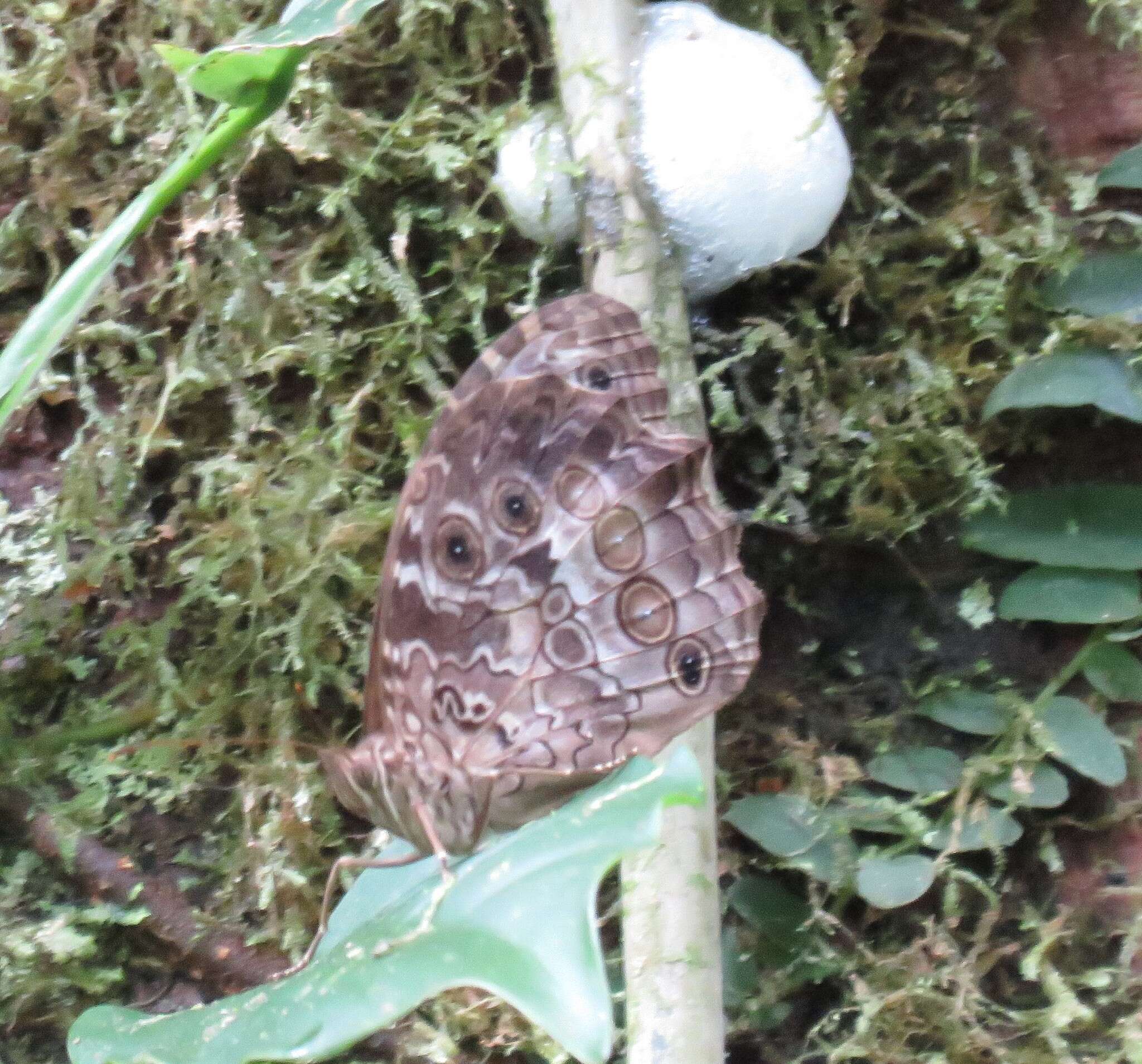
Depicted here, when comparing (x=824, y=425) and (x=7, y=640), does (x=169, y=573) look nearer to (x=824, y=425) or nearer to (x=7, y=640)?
(x=7, y=640)

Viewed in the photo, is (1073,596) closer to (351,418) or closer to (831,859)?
(831,859)

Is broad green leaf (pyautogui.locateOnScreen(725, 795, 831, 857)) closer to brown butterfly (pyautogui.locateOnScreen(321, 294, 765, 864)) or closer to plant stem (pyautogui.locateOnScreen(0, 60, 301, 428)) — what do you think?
brown butterfly (pyautogui.locateOnScreen(321, 294, 765, 864))

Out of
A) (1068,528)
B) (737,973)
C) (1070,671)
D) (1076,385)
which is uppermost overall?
(1076,385)

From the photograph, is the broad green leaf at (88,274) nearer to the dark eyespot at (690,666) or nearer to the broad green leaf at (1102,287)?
the dark eyespot at (690,666)

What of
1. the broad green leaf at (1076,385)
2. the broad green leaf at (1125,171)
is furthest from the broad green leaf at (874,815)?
the broad green leaf at (1125,171)

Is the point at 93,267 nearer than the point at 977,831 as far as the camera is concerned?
Yes

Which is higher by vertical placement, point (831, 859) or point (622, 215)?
point (622, 215)

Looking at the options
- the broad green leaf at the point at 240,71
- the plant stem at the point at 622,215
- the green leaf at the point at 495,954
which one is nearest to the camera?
the green leaf at the point at 495,954

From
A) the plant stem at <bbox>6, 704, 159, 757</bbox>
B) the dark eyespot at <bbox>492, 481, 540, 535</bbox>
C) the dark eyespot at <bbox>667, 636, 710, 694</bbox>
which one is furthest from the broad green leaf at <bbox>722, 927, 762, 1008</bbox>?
Answer: the plant stem at <bbox>6, 704, 159, 757</bbox>

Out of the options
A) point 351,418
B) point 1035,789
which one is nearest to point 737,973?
→ point 1035,789
